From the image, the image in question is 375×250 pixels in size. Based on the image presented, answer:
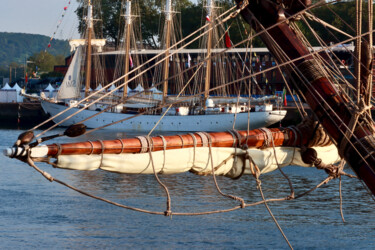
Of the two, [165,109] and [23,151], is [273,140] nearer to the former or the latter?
[23,151]

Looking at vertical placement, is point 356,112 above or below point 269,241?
above

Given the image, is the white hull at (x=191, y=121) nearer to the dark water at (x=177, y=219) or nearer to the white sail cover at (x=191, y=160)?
the dark water at (x=177, y=219)

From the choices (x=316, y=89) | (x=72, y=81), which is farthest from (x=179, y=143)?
(x=72, y=81)

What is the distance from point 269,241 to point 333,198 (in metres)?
9.24

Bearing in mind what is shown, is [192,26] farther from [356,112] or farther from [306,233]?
[356,112]

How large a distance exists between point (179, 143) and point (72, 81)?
2835 inches

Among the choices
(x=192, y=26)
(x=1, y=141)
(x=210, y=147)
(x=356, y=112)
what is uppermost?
(x=192, y=26)

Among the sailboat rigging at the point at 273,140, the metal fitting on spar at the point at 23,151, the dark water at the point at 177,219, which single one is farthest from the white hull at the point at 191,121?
the metal fitting on spar at the point at 23,151

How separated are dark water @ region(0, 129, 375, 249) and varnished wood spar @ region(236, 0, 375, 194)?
11361 mm

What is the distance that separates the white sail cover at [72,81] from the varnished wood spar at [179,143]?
70.3 m

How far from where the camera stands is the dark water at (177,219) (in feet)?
73.4

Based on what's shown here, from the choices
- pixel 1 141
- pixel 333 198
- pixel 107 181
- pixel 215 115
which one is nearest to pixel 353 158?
pixel 333 198

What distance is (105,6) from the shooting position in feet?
387

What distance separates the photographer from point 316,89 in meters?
11.0
